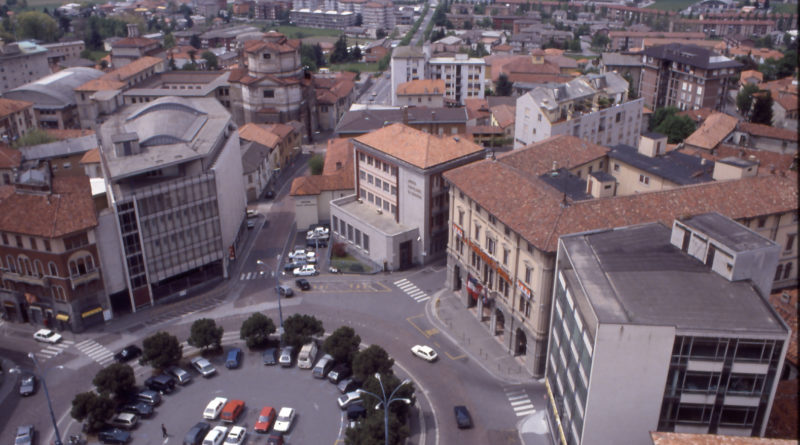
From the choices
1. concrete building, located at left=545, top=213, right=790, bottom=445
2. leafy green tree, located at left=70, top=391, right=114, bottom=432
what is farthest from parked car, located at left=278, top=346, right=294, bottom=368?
concrete building, located at left=545, top=213, right=790, bottom=445

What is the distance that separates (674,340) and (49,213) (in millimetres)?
66505

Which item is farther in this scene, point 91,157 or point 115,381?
point 91,157

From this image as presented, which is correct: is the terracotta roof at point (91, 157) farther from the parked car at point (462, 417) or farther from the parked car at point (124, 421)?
the parked car at point (462, 417)

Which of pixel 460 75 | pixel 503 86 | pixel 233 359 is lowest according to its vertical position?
pixel 233 359

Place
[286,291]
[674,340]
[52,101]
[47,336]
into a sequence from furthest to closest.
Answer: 1. [52,101]
2. [286,291]
3. [47,336]
4. [674,340]

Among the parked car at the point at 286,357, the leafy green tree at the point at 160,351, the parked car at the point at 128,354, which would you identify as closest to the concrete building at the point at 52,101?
the parked car at the point at 128,354

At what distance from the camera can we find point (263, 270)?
8925cm

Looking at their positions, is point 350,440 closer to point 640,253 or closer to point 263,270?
point 640,253

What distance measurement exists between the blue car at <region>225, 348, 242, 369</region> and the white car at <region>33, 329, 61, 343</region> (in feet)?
70.2

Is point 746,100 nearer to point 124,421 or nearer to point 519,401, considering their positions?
point 519,401

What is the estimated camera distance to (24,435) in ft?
188

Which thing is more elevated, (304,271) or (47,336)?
(304,271)

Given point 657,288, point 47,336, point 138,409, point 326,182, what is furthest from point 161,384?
point 657,288

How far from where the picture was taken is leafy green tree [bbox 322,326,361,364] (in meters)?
65.8
